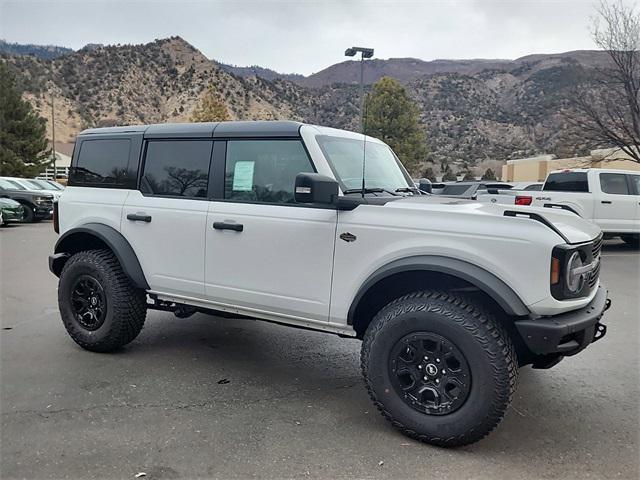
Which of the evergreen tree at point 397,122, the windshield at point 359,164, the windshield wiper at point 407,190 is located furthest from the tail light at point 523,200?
the evergreen tree at point 397,122

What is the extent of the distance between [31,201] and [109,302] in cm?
1653

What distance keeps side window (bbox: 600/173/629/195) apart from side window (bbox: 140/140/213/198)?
11113mm

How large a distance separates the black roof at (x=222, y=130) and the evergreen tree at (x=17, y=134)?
36.2 metres

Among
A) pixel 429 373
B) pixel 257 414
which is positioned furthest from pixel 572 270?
pixel 257 414

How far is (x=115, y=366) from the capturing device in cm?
437

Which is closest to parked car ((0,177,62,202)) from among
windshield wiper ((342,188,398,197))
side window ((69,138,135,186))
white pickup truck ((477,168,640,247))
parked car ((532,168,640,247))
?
side window ((69,138,135,186))

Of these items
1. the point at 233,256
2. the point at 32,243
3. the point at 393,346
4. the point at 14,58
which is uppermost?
the point at 14,58

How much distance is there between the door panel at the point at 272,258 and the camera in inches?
140

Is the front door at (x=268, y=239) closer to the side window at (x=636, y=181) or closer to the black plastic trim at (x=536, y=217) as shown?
the black plastic trim at (x=536, y=217)

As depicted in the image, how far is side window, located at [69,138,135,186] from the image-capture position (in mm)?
4664

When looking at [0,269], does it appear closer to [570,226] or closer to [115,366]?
[115,366]

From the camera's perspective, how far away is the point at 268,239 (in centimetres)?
375

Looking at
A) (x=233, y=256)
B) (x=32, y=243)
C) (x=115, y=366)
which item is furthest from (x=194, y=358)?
(x=32, y=243)

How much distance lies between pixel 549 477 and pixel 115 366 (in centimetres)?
338
